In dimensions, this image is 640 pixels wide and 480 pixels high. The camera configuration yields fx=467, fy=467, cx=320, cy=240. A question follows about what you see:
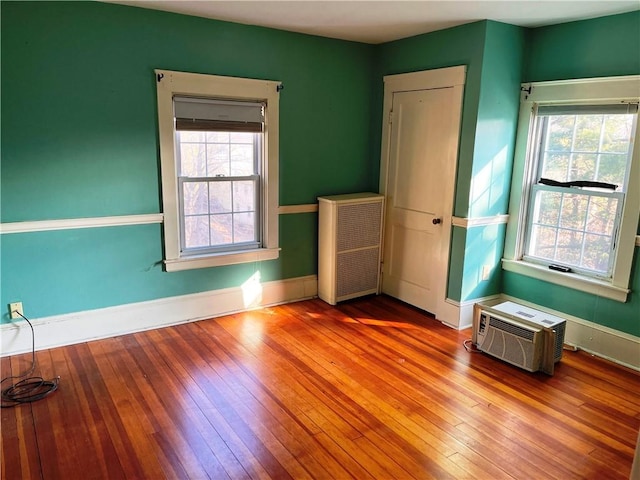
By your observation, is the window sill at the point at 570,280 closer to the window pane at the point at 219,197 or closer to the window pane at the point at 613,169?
the window pane at the point at 613,169

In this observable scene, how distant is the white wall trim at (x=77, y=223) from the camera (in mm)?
3090

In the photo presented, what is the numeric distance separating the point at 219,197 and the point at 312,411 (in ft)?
6.45

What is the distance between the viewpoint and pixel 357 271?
4.41 meters

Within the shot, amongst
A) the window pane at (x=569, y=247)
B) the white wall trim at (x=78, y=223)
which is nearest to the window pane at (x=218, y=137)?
the white wall trim at (x=78, y=223)

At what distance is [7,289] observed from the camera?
3.14m

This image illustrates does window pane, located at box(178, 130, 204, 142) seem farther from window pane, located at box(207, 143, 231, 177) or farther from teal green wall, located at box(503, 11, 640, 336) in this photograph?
teal green wall, located at box(503, 11, 640, 336)

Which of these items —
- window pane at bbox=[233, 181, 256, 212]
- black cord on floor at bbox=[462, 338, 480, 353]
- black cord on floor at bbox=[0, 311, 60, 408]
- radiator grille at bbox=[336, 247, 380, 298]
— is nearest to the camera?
black cord on floor at bbox=[0, 311, 60, 408]

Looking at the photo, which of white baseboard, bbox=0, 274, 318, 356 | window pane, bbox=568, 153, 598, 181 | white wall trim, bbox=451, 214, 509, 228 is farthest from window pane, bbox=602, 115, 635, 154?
white baseboard, bbox=0, 274, 318, 356

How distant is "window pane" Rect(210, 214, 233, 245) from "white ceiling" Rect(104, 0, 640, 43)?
61.2 inches

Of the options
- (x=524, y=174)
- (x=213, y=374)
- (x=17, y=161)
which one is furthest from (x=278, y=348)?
(x=524, y=174)

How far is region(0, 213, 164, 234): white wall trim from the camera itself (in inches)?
122

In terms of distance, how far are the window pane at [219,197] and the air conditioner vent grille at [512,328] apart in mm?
2274

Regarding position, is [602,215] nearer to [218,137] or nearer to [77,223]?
[218,137]

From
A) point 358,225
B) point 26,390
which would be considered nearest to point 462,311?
point 358,225
